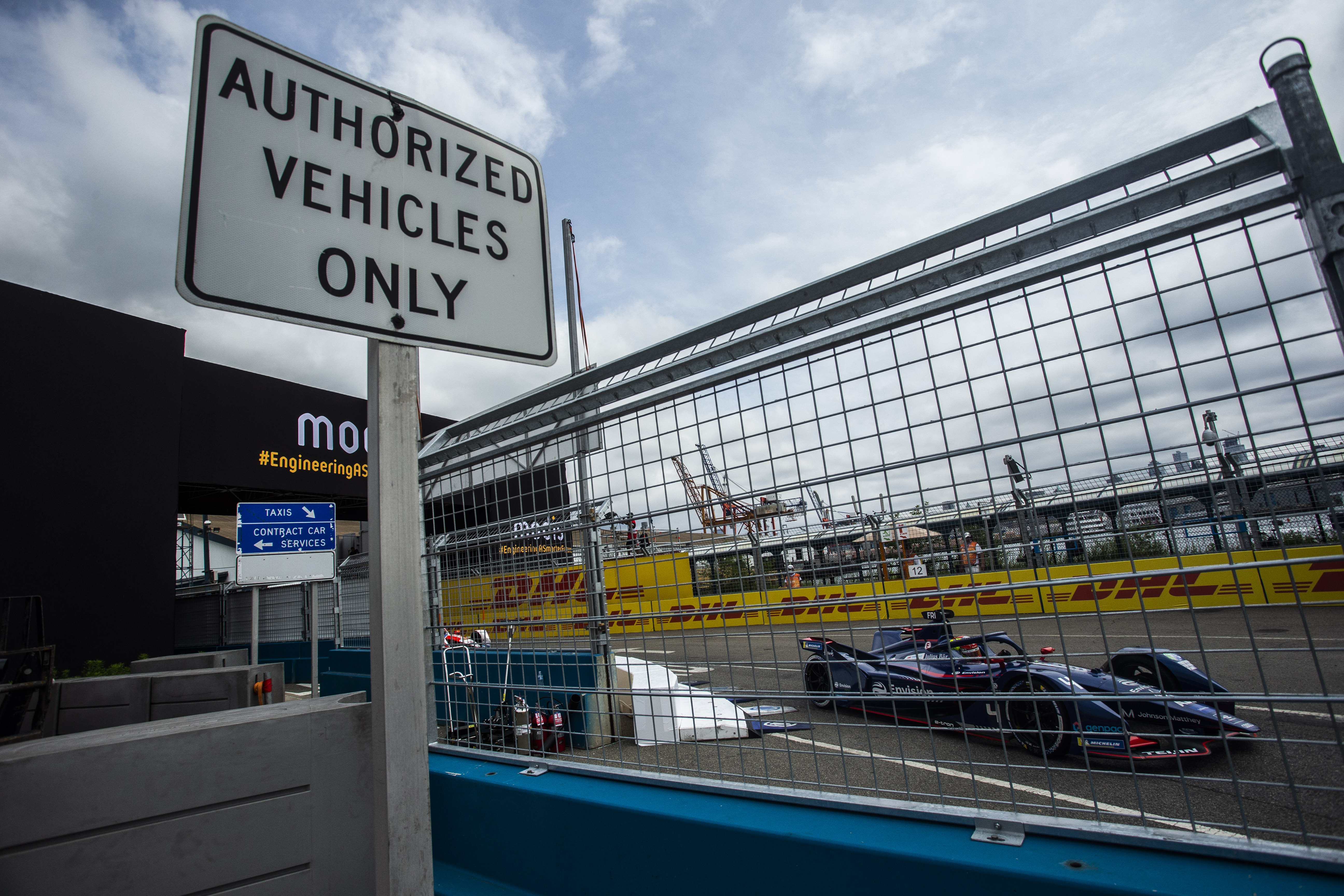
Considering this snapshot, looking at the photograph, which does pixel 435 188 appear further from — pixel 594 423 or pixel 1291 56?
pixel 1291 56

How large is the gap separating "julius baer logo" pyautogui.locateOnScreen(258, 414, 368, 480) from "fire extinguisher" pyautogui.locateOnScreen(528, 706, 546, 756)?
33.8ft

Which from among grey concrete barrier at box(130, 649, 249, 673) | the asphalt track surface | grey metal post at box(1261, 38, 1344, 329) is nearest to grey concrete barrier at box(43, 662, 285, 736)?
grey concrete barrier at box(130, 649, 249, 673)

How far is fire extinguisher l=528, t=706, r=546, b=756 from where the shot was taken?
2688mm

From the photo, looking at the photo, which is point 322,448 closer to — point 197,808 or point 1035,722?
point 197,808

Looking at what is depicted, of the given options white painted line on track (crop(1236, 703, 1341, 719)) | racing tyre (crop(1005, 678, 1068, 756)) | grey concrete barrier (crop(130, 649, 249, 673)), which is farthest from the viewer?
grey concrete barrier (crop(130, 649, 249, 673))

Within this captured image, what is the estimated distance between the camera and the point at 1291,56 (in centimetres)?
133

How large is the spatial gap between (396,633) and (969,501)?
147 centimetres

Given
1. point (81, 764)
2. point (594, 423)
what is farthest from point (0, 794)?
point (594, 423)

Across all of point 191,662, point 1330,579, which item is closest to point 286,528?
point 191,662

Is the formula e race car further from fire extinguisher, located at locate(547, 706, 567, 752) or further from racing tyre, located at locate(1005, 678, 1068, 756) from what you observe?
fire extinguisher, located at locate(547, 706, 567, 752)

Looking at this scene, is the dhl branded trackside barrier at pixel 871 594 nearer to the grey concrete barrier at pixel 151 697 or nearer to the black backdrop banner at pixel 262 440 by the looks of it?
the grey concrete barrier at pixel 151 697

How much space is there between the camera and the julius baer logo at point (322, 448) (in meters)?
12.4

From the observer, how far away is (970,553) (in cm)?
165

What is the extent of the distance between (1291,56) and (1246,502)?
96 centimetres
